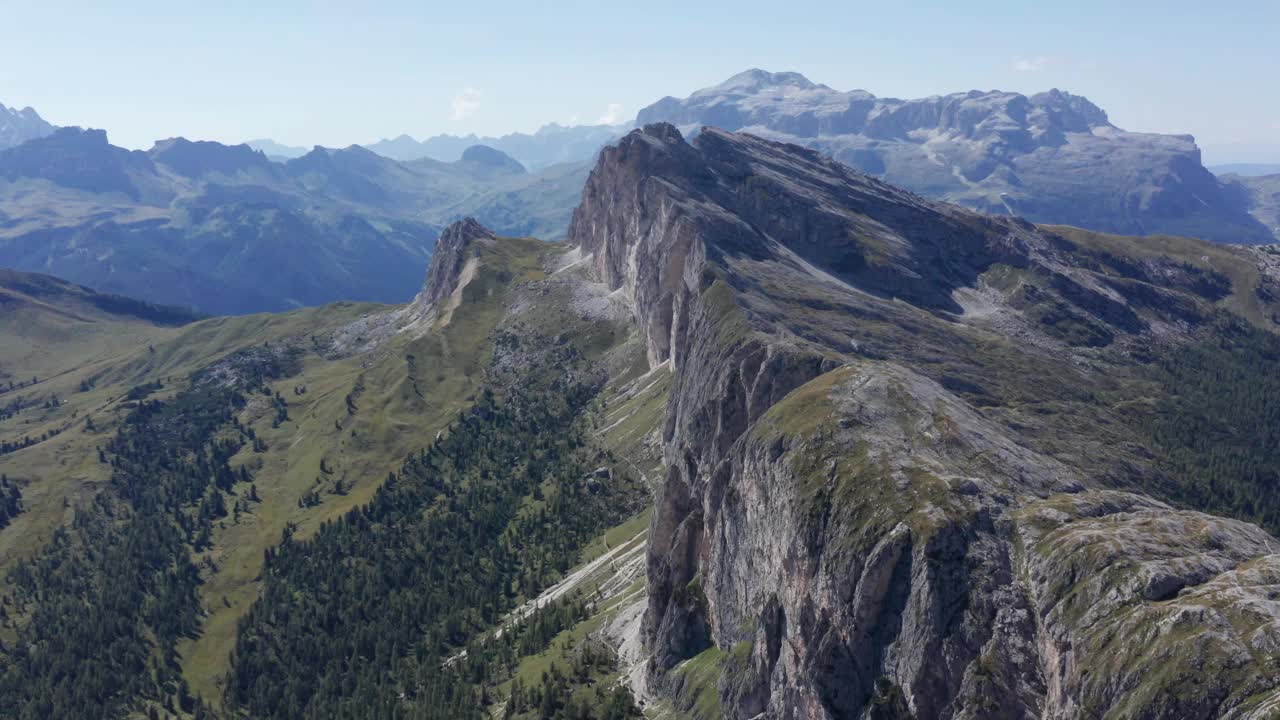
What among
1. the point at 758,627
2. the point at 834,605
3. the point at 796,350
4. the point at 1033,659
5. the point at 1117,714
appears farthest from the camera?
the point at 796,350

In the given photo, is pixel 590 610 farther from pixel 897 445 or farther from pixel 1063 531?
pixel 1063 531

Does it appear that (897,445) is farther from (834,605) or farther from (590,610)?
(590,610)

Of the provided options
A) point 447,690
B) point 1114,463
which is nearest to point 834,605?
point 447,690

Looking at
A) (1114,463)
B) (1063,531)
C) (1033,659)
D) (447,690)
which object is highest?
(1063,531)

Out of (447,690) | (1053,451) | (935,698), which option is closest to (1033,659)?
(935,698)

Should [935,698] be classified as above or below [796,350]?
below

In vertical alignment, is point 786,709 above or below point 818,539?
below

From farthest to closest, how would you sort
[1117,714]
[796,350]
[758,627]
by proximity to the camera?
[796,350]
[758,627]
[1117,714]

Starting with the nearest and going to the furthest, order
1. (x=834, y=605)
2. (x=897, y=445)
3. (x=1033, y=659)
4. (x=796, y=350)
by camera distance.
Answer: (x=1033, y=659), (x=834, y=605), (x=897, y=445), (x=796, y=350)

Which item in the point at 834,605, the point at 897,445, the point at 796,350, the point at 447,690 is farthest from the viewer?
the point at 447,690

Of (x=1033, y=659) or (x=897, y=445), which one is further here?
(x=897, y=445)
